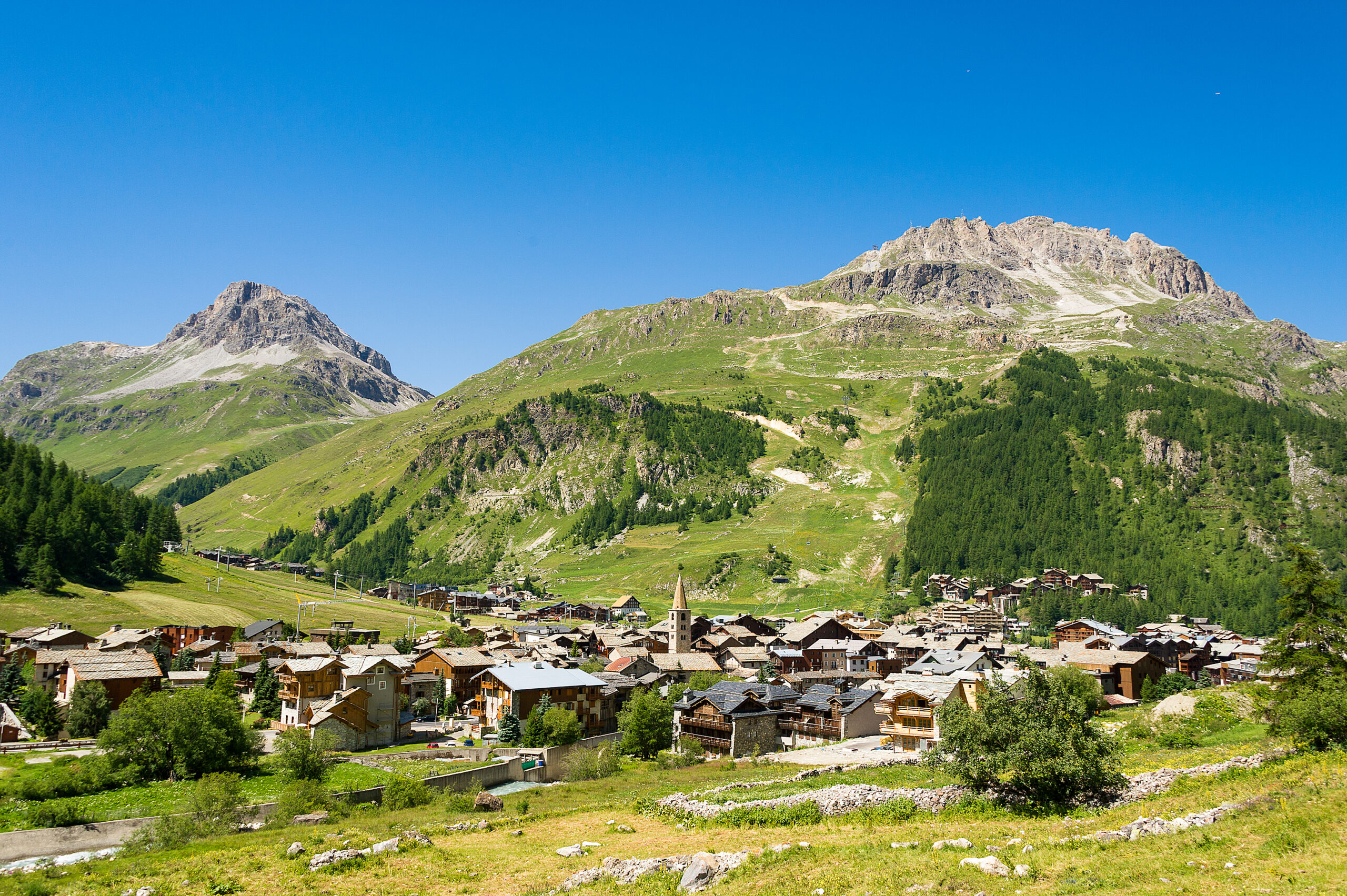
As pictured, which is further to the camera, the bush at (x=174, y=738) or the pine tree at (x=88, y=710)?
the pine tree at (x=88, y=710)

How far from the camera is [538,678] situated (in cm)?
8775

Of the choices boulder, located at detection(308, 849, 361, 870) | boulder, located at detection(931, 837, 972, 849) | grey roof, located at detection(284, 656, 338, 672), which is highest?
boulder, located at detection(931, 837, 972, 849)

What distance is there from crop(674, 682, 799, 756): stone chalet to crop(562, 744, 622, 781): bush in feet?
37.0

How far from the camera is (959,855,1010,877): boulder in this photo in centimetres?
2591

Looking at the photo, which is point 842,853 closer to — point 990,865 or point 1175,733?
point 990,865

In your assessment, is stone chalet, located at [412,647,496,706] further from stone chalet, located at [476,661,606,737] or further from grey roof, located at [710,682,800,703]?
grey roof, located at [710,682,800,703]

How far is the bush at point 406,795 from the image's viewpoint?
55594 mm

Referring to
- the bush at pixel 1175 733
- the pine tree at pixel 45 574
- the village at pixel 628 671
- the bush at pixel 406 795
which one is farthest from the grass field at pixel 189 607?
the bush at pixel 1175 733

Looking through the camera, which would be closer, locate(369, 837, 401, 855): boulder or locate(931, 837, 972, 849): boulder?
locate(931, 837, 972, 849): boulder

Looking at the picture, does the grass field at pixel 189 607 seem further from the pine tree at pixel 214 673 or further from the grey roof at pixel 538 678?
the grey roof at pixel 538 678

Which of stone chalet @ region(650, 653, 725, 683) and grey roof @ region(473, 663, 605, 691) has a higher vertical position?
grey roof @ region(473, 663, 605, 691)

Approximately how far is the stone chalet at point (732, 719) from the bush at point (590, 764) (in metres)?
11.3

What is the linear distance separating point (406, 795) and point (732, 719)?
106ft

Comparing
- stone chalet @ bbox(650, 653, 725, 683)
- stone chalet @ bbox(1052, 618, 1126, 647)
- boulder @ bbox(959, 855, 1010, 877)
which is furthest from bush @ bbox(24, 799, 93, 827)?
stone chalet @ bbox(1052, 618, 1126, 647)
